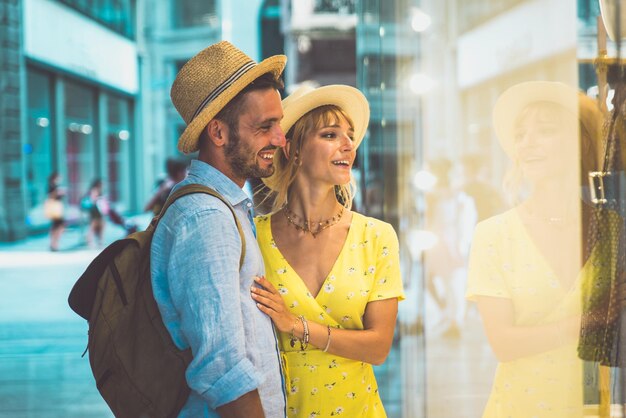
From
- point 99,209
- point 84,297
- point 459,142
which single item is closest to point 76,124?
point 99,209

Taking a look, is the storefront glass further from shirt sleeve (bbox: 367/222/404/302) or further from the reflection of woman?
shirt sleeve (bbox: 367/222/404/302)

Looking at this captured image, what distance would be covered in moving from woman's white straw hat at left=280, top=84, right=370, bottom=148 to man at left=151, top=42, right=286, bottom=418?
259 millimetres

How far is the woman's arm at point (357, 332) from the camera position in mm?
1715

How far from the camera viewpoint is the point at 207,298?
1.46 meters

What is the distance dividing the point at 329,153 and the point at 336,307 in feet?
1.25

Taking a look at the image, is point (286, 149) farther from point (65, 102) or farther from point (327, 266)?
point (65, 102)

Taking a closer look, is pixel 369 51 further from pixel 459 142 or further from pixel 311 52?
pixel 311 52

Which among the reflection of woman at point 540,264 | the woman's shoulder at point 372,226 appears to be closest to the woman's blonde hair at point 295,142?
the woman's shoulder at point 372,226

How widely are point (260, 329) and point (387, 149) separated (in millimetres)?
4180

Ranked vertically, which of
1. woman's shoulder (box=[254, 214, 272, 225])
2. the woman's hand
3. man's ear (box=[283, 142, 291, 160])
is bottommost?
the woman's hand

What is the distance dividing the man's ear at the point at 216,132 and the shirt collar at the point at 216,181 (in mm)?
51

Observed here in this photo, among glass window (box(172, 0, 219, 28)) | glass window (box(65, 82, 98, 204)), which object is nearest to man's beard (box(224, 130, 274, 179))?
glass window (box(172, 0, 219, 28))

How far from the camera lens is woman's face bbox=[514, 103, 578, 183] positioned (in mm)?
1881

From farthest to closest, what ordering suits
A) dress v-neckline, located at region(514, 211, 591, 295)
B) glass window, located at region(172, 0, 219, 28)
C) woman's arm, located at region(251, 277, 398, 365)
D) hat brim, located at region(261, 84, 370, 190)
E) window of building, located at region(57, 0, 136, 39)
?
window of building, located at region(57, 0, 136, 39) < glass window, located at region(172, 0, 219, 28) < hat brim, located at region(261, 84, 370, 190) < dress v-neckline, located at region(514, 211, 591, 295) < woman's arm, located at region(251, 277, 398, 365)
